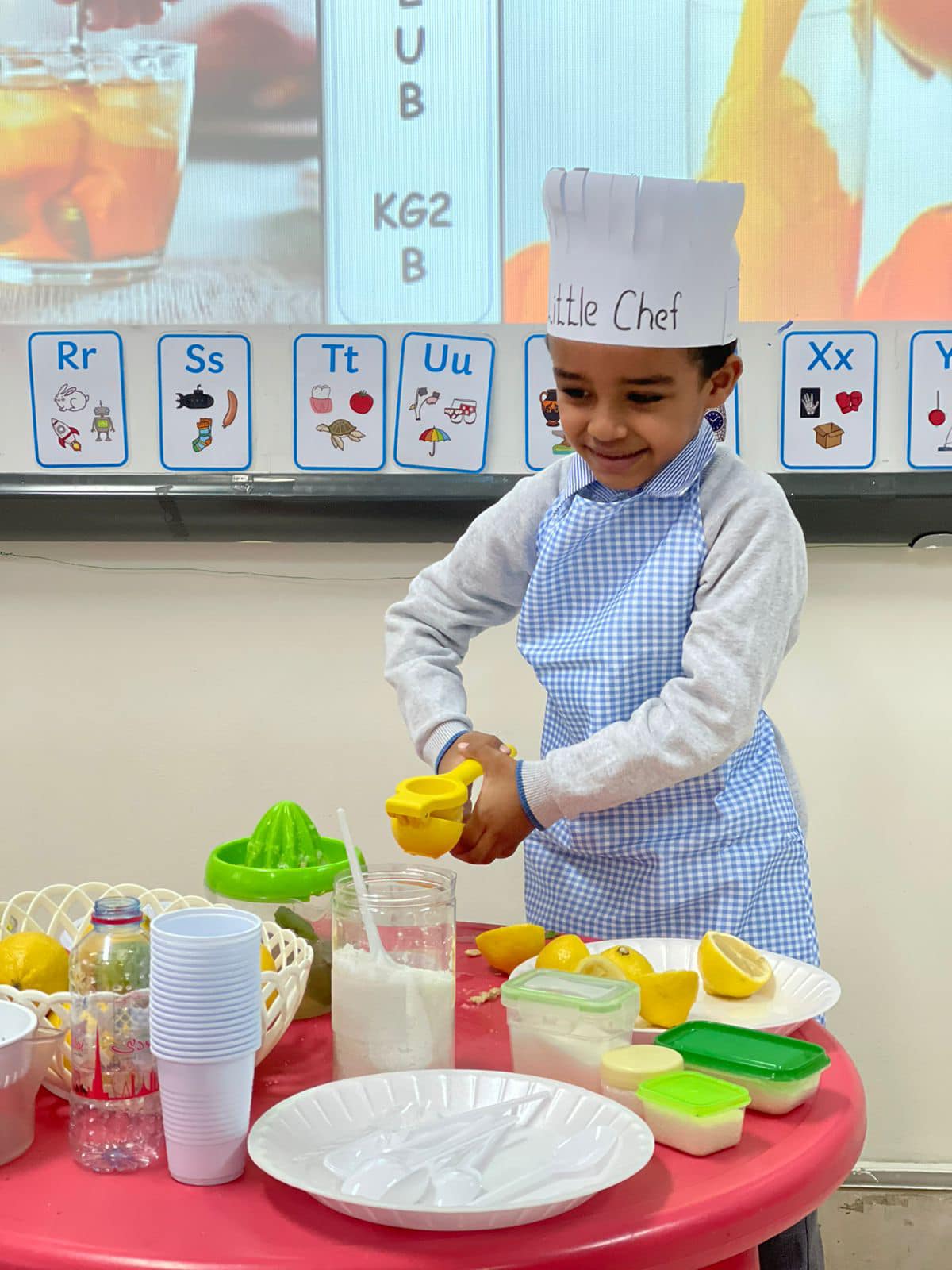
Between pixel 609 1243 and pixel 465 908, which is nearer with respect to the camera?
pixel 609 1243

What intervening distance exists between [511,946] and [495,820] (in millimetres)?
133

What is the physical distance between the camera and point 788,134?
1.76m

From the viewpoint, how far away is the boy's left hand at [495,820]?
1.18 metres

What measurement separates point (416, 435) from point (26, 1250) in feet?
4.25

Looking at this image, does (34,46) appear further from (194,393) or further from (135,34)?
(194,393)

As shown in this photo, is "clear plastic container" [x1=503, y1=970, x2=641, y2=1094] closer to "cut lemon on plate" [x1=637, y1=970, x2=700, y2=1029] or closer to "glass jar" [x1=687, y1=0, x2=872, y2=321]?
"cut lemon on plate" [x1=637, y1=970, x2=700, y2=1029]

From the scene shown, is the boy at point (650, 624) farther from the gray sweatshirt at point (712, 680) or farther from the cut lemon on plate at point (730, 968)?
the cut lemon on plate at point (730, 968)

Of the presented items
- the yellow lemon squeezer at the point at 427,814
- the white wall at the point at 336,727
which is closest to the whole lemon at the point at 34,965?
the yellow lemon squeezer at the point at 427,814

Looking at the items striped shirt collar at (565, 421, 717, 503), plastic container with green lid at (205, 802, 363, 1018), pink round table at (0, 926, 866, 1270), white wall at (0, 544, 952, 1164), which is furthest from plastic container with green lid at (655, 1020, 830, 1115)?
white wall at (0, 544, 952, 1164)

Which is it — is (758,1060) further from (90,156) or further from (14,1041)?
(90,156)

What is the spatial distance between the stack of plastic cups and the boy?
18.7 inches

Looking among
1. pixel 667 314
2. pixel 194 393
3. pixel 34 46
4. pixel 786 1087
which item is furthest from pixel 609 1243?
pixel 34 46

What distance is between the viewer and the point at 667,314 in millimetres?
1167

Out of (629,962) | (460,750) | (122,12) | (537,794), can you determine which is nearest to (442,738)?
(460,750)
